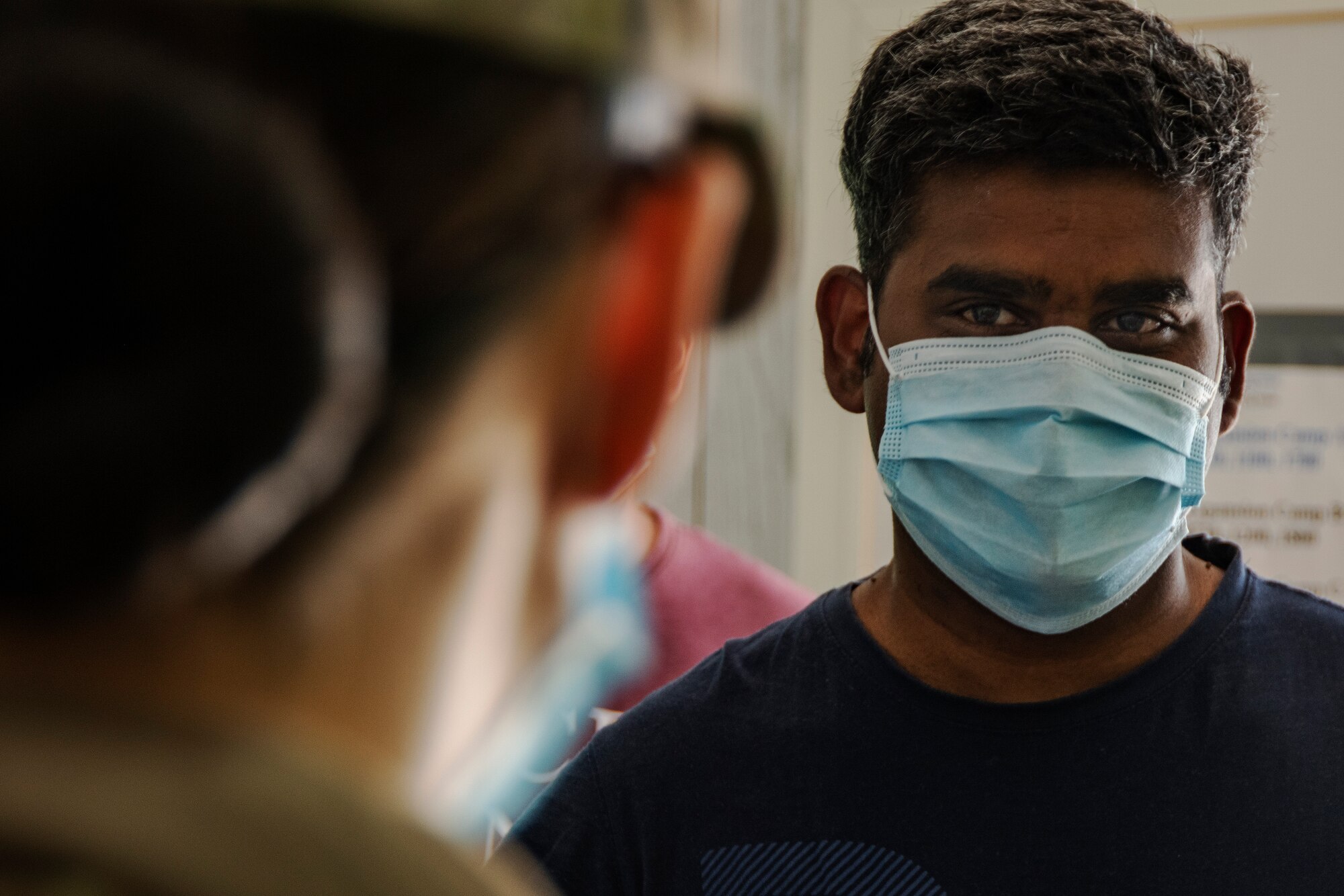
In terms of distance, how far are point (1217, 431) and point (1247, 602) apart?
17 cm

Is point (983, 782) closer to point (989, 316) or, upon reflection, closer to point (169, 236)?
point (989, 316)

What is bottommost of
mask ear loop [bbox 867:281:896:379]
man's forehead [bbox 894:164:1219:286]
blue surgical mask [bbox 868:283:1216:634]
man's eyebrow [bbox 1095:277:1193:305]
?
blue surgical mask [bbox 868:283:1216:634]

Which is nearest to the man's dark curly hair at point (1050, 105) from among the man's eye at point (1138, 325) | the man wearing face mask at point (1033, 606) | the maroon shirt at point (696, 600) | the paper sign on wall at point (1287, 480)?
the man wearing face mask at point (1033, 606)

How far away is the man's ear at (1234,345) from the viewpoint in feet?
3.92

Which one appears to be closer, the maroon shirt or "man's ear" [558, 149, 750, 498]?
"man's ear" [558, 149, 750, 498]

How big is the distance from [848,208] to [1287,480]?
808 mm

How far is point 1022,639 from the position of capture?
114 centimetres

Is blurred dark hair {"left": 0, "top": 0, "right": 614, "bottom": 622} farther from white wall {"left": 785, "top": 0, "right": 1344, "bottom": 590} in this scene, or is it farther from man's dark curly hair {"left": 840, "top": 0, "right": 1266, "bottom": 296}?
white wall {"left": 785, "top": 0, "right": 1344, "bottom": 590}

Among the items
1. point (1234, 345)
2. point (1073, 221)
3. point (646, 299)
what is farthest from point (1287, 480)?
point (646, 299)

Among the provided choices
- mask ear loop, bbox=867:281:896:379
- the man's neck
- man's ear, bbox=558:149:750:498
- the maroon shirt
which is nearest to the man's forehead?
mask ear loop, bbox=867:281:896:379

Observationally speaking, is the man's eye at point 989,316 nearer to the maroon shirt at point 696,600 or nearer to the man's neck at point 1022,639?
the man's neck at point 1022,639

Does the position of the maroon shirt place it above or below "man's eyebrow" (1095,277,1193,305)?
below

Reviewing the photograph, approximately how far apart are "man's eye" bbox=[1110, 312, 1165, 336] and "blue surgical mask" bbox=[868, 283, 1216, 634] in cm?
2

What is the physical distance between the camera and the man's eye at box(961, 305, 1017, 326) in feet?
3.68
